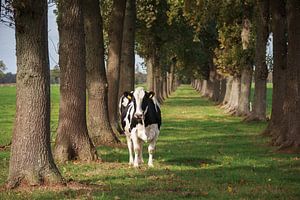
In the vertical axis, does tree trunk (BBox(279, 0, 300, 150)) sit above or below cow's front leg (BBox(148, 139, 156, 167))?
above

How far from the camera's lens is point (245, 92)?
151ft

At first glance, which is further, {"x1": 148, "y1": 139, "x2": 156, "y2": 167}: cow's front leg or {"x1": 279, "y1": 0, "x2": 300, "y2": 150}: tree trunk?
{"x1": 279, "y1": 0, "x2": 300, "y2": 150}: tree trunk

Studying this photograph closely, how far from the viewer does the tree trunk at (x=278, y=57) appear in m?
27.5

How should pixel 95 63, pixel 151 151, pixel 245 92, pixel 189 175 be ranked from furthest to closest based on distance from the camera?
pixel 245 92 → pixel 95 63 → pixel 151 151 → pixel 189 175

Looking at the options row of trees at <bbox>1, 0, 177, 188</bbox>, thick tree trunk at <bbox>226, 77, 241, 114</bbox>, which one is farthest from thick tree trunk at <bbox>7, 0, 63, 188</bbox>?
thick tree trunk at <bbox>226, 77, 241, 114</bbox>

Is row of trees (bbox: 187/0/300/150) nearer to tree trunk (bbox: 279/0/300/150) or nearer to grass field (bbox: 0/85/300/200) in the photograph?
tree trunk (bbox: 279/0/300/150)

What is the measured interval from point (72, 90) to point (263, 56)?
61.9 feet

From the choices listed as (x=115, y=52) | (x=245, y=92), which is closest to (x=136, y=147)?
(x=115, y=52)

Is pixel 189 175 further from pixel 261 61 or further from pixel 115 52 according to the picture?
pixel 261 61

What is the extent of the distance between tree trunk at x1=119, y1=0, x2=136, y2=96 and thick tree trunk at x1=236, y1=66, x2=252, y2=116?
15599 millimetres

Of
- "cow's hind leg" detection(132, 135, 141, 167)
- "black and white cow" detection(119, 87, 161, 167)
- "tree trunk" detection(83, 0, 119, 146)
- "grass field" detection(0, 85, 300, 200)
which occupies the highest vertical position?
"tree trunk" detection(83, 0, 119, 146)

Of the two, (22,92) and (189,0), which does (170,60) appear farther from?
(22,92)

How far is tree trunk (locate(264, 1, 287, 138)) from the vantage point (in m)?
27.5

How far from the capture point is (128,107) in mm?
19781
